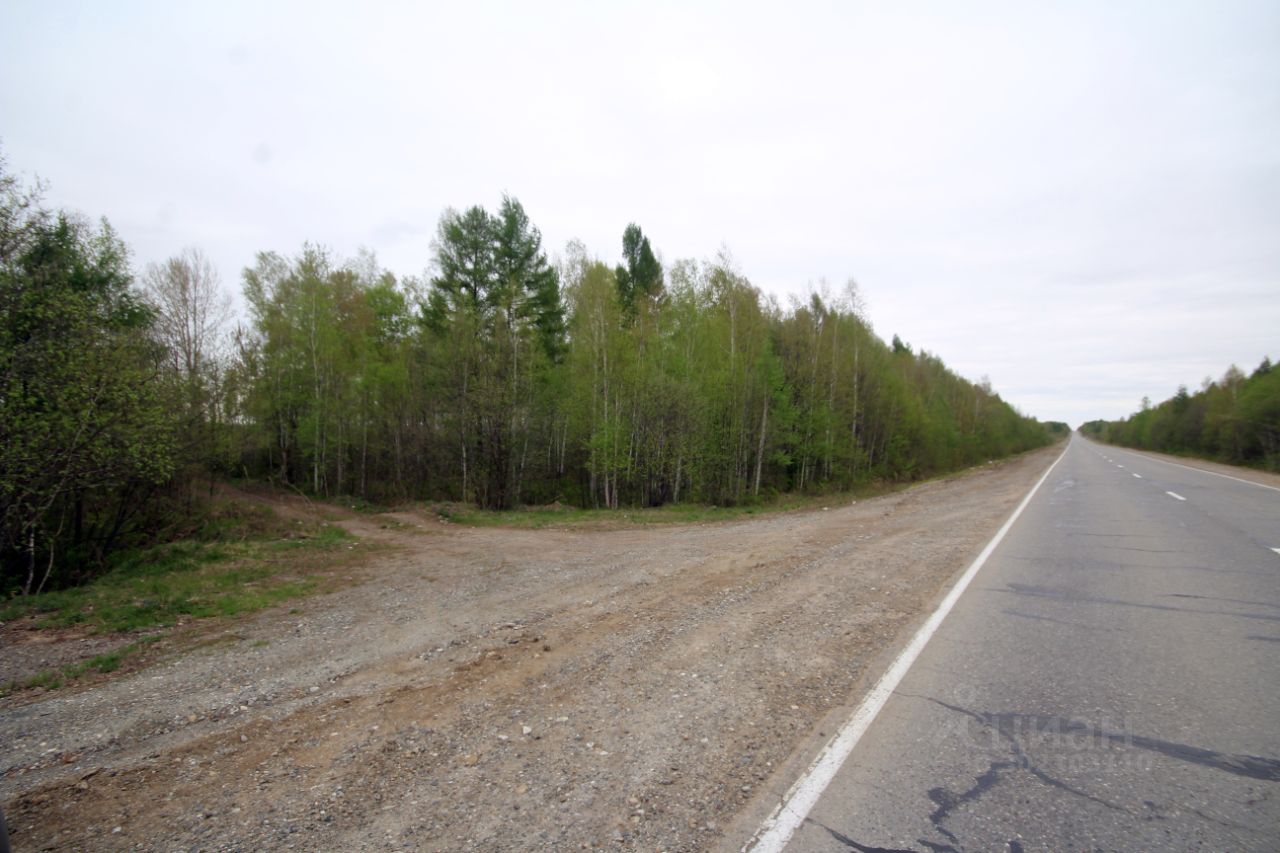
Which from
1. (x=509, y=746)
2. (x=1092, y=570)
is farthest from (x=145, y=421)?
(x=1092, y=570)

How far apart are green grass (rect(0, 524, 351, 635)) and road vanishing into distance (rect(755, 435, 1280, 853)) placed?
734cm

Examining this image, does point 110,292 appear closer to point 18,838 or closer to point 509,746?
point 18,838

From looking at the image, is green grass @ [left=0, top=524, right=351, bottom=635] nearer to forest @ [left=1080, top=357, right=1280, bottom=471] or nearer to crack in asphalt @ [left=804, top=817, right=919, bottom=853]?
crack in asphalt @ [left=804, top=817, right=919, bottom=853]

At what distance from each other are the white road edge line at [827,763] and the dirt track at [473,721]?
89mm

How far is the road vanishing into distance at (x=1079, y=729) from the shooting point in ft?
8.63

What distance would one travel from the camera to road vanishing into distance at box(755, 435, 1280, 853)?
263 cm

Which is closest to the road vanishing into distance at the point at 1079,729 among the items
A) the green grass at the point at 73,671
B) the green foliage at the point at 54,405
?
the green grass at the point at 73,671

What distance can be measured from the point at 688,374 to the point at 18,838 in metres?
20.5

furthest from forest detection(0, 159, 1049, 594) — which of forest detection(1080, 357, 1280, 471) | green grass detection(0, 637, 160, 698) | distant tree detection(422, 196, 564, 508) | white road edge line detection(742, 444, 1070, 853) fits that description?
forest detection(1080, 357, 1280, 471)

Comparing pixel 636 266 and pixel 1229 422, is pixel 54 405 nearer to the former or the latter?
pixel 636 266

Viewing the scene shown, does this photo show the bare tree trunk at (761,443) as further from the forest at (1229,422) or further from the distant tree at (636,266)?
the forest at (1229,422)

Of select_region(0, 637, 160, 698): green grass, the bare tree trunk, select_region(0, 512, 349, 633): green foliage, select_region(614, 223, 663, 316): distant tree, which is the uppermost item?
select_region(614, 223, 663, 316): distant tree

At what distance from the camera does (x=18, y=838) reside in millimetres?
2793

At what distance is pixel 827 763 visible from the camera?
3.21m
